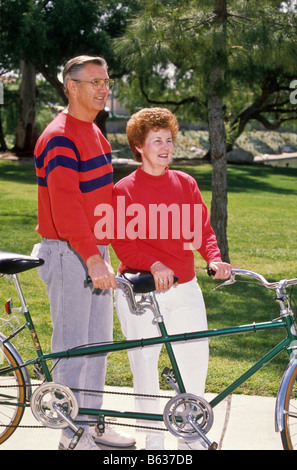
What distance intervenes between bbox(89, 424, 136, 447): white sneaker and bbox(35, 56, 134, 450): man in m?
0.16

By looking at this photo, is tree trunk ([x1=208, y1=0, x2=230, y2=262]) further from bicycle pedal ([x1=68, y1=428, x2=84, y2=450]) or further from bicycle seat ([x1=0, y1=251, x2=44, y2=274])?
bicycle pedal ([x1=68, y1=428, x2=84, y2=450])

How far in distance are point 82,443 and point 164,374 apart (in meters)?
0.52

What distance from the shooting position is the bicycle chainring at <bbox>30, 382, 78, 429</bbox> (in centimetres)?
327

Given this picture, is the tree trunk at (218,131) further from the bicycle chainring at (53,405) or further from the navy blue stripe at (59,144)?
the bicycle chainring at (53,405)

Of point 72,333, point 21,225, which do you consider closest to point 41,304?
point 72,333

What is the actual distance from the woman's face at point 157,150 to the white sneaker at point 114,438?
1316 mm

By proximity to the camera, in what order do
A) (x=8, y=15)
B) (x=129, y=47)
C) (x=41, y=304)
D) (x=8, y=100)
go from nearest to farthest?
1. (x=41, y=304)
2. (x=129, y=47)
3. (x=8, y=15)
4. (x=8, y=100)

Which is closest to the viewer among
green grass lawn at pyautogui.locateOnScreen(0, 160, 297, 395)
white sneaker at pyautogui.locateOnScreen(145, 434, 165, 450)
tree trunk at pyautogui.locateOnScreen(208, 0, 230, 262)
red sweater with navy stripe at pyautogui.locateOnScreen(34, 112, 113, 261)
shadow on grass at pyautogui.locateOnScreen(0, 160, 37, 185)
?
red sweater with navy stripe at pyautogui.locateOnScreen(34, 112, 113, 261)

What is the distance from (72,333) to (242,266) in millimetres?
6836

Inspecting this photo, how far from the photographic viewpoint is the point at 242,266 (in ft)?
32.9

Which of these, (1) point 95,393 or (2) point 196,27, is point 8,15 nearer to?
(2) point 196,27

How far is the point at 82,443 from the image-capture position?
3.42m

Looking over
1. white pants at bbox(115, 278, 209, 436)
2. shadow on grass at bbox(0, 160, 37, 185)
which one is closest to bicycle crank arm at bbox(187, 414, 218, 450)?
white pants at bbox(115, 278, 209, 436)

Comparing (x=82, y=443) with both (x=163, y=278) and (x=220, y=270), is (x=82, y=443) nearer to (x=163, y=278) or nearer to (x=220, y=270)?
(x=163, y=278)
